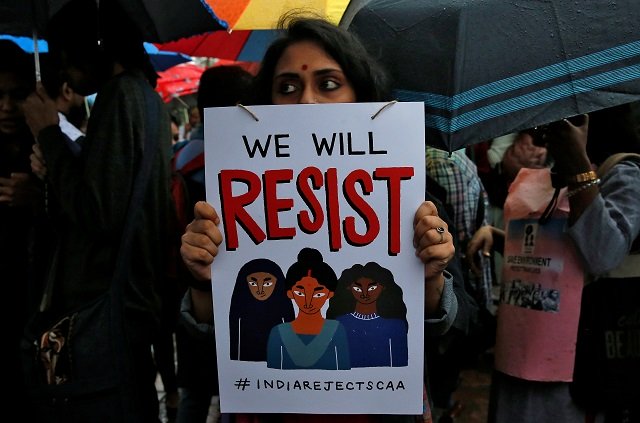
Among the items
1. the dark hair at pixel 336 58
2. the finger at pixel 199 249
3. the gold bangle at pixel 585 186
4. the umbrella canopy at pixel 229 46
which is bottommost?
the finger at pixel 199 249

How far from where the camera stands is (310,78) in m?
1.67

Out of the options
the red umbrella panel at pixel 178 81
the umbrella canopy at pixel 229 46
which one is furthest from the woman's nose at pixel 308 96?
the red umbrella panel at pixel 178 81

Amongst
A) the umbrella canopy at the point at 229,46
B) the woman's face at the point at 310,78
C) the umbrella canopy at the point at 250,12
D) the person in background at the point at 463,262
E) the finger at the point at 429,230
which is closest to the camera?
the finger at the point at 429,230

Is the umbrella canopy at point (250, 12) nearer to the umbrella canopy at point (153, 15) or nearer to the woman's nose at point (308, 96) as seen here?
the umbrella canopy at point (153, 15)

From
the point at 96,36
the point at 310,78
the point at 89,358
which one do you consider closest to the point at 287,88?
the point at 310,78

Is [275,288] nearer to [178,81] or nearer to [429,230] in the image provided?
[429,230]

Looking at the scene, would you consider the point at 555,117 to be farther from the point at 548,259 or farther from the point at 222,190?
the point at 222,190

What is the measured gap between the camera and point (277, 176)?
1439 mm

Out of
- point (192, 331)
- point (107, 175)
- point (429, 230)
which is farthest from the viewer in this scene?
point (107, 175)

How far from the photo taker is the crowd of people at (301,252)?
1.53 m

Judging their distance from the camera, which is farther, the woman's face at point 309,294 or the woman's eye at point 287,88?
the woman's eye at point 287,88

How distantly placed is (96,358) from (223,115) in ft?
3.59

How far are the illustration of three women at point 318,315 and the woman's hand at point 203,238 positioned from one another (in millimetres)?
85

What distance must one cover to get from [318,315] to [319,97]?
56 centimetres
